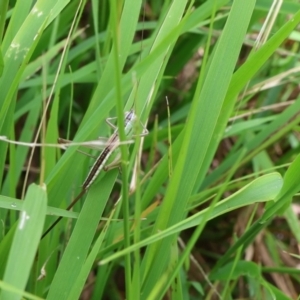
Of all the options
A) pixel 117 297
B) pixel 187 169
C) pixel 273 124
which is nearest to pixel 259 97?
pixel 273 124

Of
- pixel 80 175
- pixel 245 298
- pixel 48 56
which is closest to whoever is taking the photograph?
pixel 80 175

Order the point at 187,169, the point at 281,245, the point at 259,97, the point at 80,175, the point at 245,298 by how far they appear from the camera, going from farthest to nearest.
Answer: the point at 259,97 → the point at 281,245 → the point at 245,298 → the point at 80,175 → the point at 187,169

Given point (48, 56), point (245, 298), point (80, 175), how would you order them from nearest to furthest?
point (80, 175) < point (48, 56) < point (245, 298)

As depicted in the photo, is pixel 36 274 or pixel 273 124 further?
pixel 273 124

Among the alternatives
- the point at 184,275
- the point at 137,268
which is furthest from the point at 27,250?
the point at 184,275

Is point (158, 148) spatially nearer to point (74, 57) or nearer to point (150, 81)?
point (74, 57)

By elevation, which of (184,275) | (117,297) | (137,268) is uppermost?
(137,268)

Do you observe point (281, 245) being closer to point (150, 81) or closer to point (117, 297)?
point (117, 297)

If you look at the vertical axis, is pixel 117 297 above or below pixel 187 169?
below

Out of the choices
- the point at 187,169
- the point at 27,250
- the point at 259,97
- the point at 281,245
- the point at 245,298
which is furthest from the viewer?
the point at 259,97
